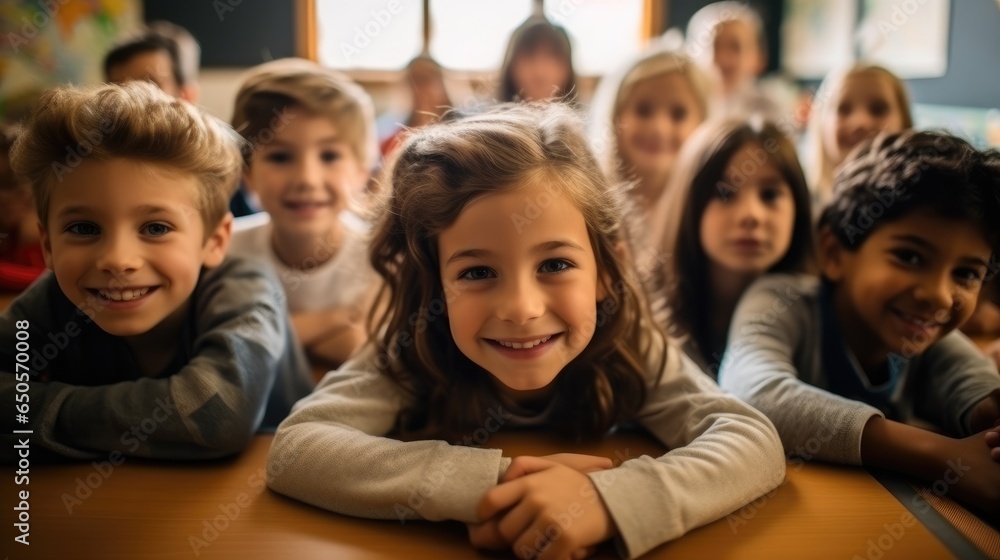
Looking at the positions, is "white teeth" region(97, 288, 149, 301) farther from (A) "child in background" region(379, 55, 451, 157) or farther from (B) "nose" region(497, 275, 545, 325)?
(A) "child in background" region(379, 55, 451, 157)

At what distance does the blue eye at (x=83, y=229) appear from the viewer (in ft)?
3.29

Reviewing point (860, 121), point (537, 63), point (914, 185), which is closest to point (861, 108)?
point (860, 121)

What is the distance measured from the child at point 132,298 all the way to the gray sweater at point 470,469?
16 centimetres

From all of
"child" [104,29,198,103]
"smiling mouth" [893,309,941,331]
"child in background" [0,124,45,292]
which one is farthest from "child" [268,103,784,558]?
"child" [104,29,198,103]

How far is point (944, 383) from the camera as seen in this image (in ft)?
3.89

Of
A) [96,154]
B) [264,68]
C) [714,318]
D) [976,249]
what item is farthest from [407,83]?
[976,249]

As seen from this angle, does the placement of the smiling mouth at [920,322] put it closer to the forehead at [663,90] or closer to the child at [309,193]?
the child at [309,193]

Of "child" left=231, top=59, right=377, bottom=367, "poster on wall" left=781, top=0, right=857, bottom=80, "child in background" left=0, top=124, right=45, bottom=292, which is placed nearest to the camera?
"child" left=231, top=59, right=377, bottom=367

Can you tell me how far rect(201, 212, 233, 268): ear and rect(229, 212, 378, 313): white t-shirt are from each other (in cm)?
45

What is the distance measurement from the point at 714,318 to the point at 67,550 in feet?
4.09

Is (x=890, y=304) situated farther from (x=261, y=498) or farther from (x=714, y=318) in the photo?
(x=261, y=498)

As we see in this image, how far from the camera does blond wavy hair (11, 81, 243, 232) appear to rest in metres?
1.00

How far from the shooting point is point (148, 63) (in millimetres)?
2414

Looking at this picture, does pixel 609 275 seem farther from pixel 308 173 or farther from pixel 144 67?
pixel 144 67
